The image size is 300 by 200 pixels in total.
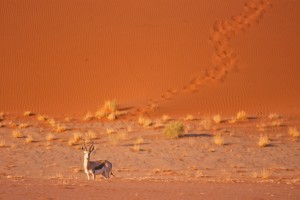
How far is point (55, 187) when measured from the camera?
41.6ft

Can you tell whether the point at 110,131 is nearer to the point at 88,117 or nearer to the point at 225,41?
the point at 88,117

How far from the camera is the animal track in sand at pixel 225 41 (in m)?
33.6

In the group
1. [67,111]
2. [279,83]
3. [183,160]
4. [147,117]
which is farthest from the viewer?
[279,83]

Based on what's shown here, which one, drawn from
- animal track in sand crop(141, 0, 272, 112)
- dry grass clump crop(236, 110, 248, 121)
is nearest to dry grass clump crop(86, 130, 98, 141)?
Result: dry grass clump crop(236, 110, 248, 121)

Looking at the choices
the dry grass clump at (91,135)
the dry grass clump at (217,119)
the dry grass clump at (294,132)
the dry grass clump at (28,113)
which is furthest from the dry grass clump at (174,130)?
the dry grass clump at (28,113)

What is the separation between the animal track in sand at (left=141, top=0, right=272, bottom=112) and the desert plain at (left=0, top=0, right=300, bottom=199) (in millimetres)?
71

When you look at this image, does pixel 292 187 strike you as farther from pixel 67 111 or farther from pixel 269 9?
pixel 269 9

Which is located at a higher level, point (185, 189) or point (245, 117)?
point (245, 117)

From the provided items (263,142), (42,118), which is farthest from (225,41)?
(263,142)

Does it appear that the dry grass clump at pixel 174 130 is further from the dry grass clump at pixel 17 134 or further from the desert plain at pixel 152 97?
the dry grass clump at pixel 17 134

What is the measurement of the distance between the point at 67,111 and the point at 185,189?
18.0m

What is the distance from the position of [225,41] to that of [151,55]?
484cm

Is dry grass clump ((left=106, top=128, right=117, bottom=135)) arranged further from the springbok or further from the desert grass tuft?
the springbok

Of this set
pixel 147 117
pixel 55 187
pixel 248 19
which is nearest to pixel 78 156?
pixel 147 117
